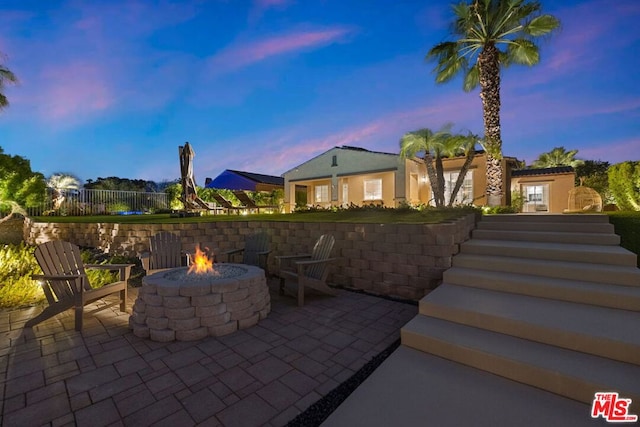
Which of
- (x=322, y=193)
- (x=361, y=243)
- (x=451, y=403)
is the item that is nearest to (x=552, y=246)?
(x=361, y=243)

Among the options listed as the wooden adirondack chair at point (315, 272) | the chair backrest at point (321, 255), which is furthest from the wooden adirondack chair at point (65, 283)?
the chair backrest at point (321, 255)

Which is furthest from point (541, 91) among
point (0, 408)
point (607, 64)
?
point (0, 408)

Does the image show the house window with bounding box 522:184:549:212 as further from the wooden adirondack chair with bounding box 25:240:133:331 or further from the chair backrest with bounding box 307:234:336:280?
the wooden adirondack chair with bounding box 25:240:133:331

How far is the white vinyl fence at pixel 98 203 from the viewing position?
12633mm

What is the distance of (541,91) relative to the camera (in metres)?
15.7

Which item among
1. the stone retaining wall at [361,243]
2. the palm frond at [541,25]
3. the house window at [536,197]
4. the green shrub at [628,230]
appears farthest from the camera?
the house window at [536,197]

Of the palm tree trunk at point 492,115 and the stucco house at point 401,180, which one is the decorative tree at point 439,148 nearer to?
the palm tree trunk at point 492,115

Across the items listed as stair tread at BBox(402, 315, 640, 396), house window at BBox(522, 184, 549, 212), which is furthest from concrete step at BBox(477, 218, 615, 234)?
house window at BBox(522, 184, 549, 212)

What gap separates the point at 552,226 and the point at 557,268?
187cm

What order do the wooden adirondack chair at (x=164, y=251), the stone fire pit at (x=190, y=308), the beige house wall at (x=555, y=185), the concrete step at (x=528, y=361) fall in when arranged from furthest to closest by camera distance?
the beige house wall at (x=555, y=185), the wooden adirondack chair at (x=164, y=251), the stone fire pit at (x=190, y=308), the concrete step at (x=528, y=361)

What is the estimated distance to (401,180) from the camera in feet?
42.7

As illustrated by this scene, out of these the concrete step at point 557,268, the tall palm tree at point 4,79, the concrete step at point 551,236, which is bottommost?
the concrete step at point 557,268

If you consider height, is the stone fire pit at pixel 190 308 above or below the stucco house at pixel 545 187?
below

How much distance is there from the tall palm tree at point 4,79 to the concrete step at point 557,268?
553 inches
